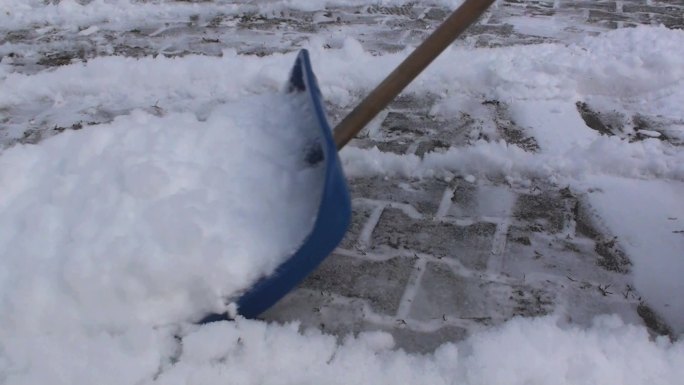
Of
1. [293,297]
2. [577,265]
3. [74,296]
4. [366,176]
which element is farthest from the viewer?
[366,176]

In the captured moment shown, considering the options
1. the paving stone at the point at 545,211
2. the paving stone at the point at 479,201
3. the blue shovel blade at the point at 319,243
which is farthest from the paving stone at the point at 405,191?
the blue shovel blade at the point at 319,243

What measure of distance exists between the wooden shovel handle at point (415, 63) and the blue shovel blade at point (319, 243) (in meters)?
0.13

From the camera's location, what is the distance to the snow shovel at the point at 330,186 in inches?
63.9

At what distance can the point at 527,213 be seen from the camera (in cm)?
230

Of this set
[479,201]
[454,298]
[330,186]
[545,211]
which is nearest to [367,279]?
[454,298]

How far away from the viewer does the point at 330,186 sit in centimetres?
159

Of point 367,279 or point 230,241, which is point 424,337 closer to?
point 367,279

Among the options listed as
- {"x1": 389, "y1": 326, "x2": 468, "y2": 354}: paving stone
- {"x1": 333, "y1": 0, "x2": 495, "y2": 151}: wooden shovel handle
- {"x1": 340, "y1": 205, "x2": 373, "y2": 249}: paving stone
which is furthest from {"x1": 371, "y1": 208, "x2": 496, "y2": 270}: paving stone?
{"x1": 333, "y1": 0, "x2": 495, "y2": 151}: wooden shovel handle

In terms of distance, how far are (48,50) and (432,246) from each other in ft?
10.2

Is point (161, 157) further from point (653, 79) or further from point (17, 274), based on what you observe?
point (653, 79)

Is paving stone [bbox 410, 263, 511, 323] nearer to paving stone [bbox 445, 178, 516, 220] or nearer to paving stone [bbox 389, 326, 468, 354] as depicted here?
paving stone [bbox 389, 326, 468, 354]

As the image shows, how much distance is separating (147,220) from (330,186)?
531 millimetres

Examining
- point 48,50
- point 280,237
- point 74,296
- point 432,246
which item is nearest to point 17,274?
point 74,296

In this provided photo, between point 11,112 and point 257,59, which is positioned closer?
point 11,112
